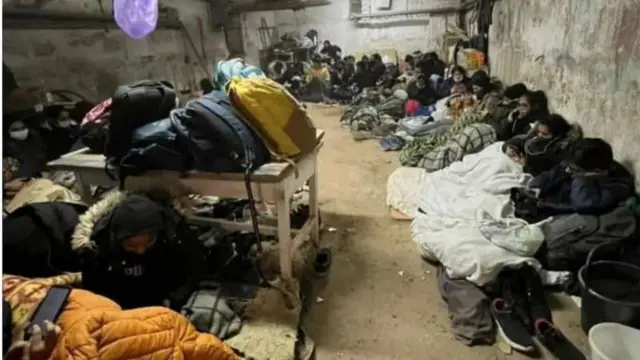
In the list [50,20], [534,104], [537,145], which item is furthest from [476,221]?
[50,20]

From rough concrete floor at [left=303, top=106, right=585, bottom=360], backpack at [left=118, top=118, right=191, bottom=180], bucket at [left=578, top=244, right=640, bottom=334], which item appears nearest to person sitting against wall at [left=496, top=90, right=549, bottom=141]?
rough concrete floor at [left=303, top=106, right=585, bottom=360]

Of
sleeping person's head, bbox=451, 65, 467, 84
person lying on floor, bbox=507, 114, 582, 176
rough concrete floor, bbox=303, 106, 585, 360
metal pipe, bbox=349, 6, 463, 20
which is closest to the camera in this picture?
rough concrete floor, bbox=303, 106, 585, 360

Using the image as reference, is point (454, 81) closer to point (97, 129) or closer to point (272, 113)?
point (272, 113)

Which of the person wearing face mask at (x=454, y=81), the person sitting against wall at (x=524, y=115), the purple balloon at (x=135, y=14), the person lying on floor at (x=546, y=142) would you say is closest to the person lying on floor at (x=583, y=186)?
the person lying on floor at (x=546, y=142)

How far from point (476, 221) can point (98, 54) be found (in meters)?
4.19

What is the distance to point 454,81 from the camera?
4.96 m

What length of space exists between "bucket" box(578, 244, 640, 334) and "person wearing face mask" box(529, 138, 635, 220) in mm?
297

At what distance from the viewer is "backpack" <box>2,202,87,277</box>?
158cm

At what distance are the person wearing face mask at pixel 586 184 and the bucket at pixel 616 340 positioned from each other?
674 millimetres

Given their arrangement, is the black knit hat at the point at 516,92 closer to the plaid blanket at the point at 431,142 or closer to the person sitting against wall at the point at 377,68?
the plaid blanket at the point at 431,142

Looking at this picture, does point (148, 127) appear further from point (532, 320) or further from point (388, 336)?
point (532, 320)

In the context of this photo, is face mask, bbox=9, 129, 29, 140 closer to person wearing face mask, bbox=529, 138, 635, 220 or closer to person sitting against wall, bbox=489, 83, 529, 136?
person wearing face mask, bbox=529, 138, 635, 220

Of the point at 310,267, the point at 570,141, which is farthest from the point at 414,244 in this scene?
the point at 570,141

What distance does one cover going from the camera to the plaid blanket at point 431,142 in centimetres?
367
